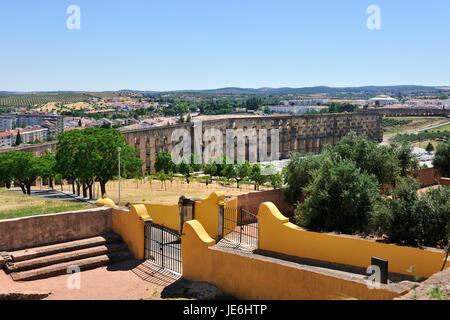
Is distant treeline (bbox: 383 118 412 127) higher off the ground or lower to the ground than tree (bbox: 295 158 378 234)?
lower

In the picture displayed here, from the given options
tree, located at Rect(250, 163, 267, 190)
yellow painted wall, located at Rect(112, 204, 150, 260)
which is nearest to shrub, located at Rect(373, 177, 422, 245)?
yellow painted wall, located at Rect(112, 204, 150, 260)

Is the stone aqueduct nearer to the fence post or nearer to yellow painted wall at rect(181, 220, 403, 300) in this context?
the fence post

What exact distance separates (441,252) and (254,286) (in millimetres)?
4036

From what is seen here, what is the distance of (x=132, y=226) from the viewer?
1298cm

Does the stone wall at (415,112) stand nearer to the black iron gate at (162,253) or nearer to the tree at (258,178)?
the tree at (258,178)

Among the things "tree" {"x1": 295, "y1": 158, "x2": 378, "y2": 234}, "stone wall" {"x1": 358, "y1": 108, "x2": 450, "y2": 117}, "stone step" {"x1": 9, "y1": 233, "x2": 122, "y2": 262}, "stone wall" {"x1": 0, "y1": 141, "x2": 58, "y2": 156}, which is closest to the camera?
"stone step" {"x1": 9, "y1": 233, "x2": 122, "y2": 262}

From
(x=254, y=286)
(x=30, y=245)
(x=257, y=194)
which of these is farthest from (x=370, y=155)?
(x=30, y=245)

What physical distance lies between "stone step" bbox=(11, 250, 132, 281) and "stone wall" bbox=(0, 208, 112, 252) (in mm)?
1171

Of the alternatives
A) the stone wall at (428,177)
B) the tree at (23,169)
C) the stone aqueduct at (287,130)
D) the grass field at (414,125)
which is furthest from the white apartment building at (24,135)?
the stone wall at (428,177)

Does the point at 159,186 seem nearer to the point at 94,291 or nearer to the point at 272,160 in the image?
the point at 94,291

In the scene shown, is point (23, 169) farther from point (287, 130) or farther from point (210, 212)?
point (287, 130)

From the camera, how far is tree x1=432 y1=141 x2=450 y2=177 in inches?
879

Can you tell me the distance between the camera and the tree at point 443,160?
22.3m

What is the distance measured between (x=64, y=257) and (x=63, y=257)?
0.03 meters
